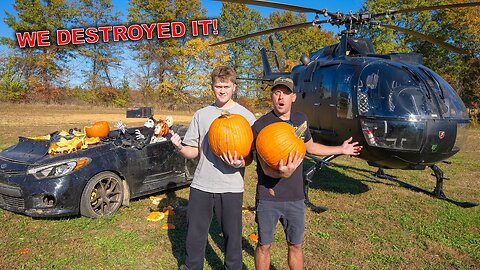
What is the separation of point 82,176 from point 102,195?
1.72 feet

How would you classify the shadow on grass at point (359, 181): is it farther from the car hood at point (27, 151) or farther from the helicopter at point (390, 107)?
the car hood at point (27, 151)

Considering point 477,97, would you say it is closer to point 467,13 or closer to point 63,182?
point 467,13

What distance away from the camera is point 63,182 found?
15.7 feet

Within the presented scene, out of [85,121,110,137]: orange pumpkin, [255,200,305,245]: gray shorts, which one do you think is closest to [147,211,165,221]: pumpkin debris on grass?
[85,121,110,137]: orange pumpkin

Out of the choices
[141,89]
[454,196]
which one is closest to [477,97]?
[454,196]

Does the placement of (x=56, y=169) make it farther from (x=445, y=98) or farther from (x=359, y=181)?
(x=359, y=181)

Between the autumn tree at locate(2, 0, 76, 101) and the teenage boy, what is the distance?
42034mm

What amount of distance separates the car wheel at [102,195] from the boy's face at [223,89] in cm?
302

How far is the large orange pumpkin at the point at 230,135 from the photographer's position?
2781 millimetres

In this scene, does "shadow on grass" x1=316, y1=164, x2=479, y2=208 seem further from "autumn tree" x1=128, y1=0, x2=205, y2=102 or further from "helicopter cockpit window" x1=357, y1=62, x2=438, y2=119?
"autumn tree" x1=128, y1=0, x2=205, y2=102

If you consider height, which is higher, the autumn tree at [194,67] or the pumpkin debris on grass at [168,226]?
the autumn tree at [194,67]

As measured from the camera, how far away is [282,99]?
120 inches

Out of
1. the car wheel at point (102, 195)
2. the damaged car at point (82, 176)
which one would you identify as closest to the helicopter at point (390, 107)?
the damaged car at point (82, 176)

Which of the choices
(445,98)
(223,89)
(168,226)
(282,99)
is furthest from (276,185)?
(445,98)
